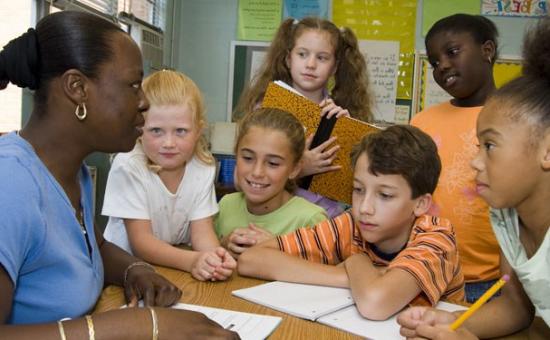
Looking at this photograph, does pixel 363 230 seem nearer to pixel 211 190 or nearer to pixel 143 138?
pixel 211 190

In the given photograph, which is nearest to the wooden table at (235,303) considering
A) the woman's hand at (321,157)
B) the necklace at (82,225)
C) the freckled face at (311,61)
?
the necklace at (82,225)

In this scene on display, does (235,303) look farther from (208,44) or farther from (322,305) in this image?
(208,44)

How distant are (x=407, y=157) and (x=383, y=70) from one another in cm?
239

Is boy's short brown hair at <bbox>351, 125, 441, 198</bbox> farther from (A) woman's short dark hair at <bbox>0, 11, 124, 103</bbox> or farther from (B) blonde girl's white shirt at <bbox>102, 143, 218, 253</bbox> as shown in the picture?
(A) woman's short dark hair at <bbox>0, 11, 124, 103</bbox>

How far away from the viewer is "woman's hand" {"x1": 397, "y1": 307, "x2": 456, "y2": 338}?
840 mm

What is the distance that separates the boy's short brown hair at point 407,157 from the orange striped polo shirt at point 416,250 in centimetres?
9

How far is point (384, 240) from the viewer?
3.96ft

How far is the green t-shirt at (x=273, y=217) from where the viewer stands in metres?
1.49

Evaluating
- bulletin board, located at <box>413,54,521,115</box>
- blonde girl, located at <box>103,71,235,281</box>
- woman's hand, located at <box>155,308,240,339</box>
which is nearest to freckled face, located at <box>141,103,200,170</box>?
blonde girl, located at <box>103,71,235,281</box>

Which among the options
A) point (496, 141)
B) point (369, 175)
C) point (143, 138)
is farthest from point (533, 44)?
point (143, 138)

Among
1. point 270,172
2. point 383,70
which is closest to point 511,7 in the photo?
point 383,70

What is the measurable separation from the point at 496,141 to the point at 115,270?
2.56 ft

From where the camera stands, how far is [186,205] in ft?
4.72

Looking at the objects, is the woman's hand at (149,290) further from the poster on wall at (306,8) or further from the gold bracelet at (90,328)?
the poster on wall at (306,8)
